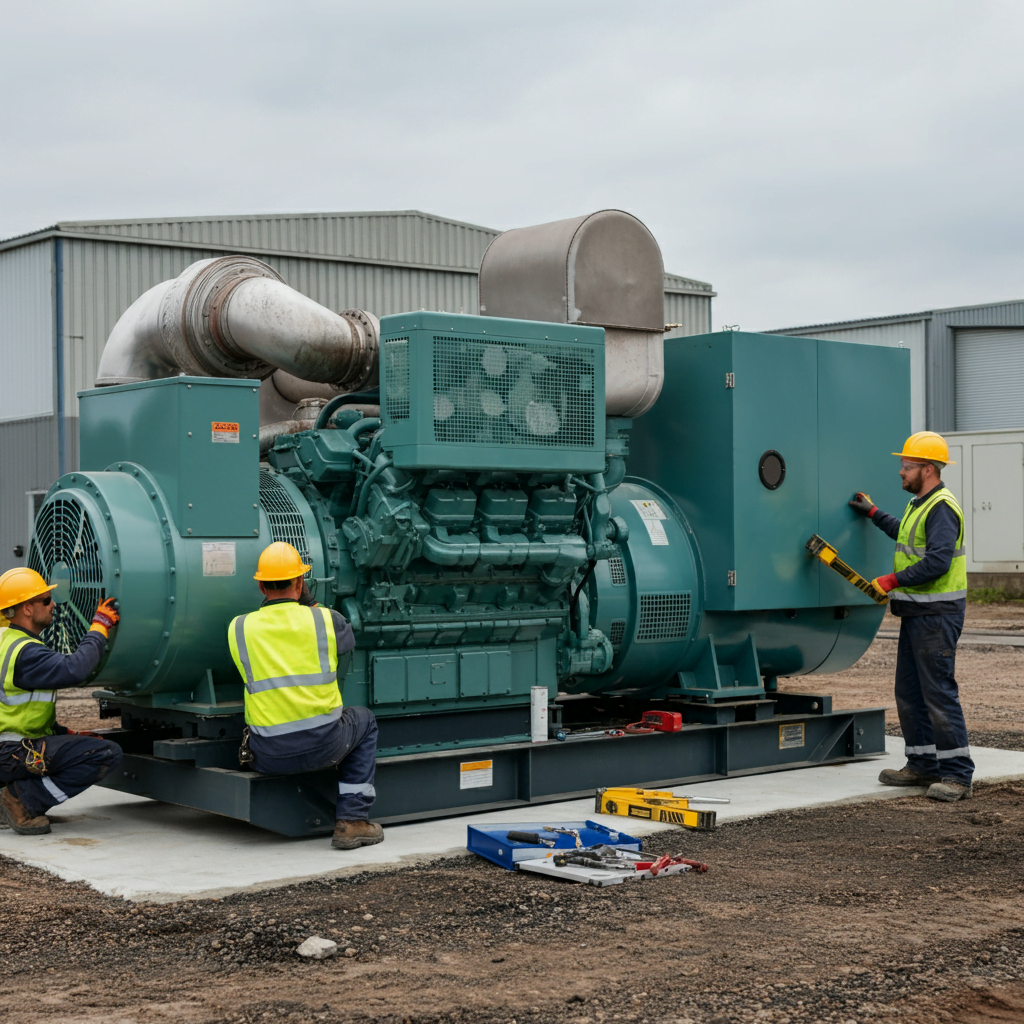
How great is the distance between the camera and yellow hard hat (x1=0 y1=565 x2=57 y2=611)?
6.52 meters

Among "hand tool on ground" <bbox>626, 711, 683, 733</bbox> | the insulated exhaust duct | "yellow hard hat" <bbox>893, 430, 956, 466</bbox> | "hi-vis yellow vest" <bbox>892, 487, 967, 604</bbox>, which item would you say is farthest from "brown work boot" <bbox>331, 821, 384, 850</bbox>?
"yellow hard hat" <bbox>893, 430, 956, 466</bbox>

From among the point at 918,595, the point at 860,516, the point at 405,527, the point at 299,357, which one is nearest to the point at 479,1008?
the point at 405,527

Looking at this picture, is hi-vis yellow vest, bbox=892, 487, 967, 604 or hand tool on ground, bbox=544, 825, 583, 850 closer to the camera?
hand tool on ground, bbox=544, 825, 583, 850

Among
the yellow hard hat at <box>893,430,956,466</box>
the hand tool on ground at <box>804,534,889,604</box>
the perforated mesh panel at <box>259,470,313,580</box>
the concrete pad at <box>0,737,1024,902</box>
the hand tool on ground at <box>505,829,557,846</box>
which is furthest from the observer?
the hand tool on ground at <box>804,534,889,604</box>

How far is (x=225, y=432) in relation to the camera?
22.0ft

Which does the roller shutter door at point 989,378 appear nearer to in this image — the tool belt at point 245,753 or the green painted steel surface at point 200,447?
the green painted steel surface at point 200,447

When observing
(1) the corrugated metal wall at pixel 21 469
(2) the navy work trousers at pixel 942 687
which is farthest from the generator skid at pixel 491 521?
(1) the corrugated metal wall at pixel 21 469

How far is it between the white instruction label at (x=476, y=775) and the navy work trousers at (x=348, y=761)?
73 centimetres

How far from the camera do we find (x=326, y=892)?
5555 mm

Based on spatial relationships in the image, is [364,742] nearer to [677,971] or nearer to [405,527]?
[405,527]

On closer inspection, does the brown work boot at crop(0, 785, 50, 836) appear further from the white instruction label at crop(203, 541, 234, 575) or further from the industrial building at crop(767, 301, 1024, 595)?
the industrial building at crop(767, 301, 1024, 595)

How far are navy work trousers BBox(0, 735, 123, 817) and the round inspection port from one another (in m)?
3.92

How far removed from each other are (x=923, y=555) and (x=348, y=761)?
3.41m

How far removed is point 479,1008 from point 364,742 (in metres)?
2.41
